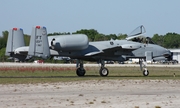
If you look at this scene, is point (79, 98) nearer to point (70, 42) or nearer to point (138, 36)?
point (70, 42)

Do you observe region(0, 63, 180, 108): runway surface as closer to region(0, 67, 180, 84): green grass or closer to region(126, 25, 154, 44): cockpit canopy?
region(0, 67, 180, 84): green grass

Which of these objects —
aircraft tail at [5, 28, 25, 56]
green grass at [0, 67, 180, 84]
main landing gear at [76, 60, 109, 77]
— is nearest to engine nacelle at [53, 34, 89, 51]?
green grass at [0, 67, 180, 84]

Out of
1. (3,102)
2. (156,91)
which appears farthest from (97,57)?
(3,102)

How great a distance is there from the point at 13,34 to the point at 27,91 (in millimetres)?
18457

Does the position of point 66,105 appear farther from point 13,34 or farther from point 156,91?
point 13,34

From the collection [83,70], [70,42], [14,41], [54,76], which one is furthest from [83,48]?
[14,41]

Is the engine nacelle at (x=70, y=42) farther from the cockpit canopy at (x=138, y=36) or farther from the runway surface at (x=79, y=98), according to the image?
the runway surface at (x=79, y=98)

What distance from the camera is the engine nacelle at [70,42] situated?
39750 mm

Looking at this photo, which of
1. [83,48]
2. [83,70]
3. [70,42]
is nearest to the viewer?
[70,42]

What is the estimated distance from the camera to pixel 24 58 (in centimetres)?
4253

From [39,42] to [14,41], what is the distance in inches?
181

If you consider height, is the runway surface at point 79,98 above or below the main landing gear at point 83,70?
below

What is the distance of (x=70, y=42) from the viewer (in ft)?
132

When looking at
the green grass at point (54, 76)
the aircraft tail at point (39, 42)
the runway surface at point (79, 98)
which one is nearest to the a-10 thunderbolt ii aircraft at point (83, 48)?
the aircraft tail at point (39, 42)
